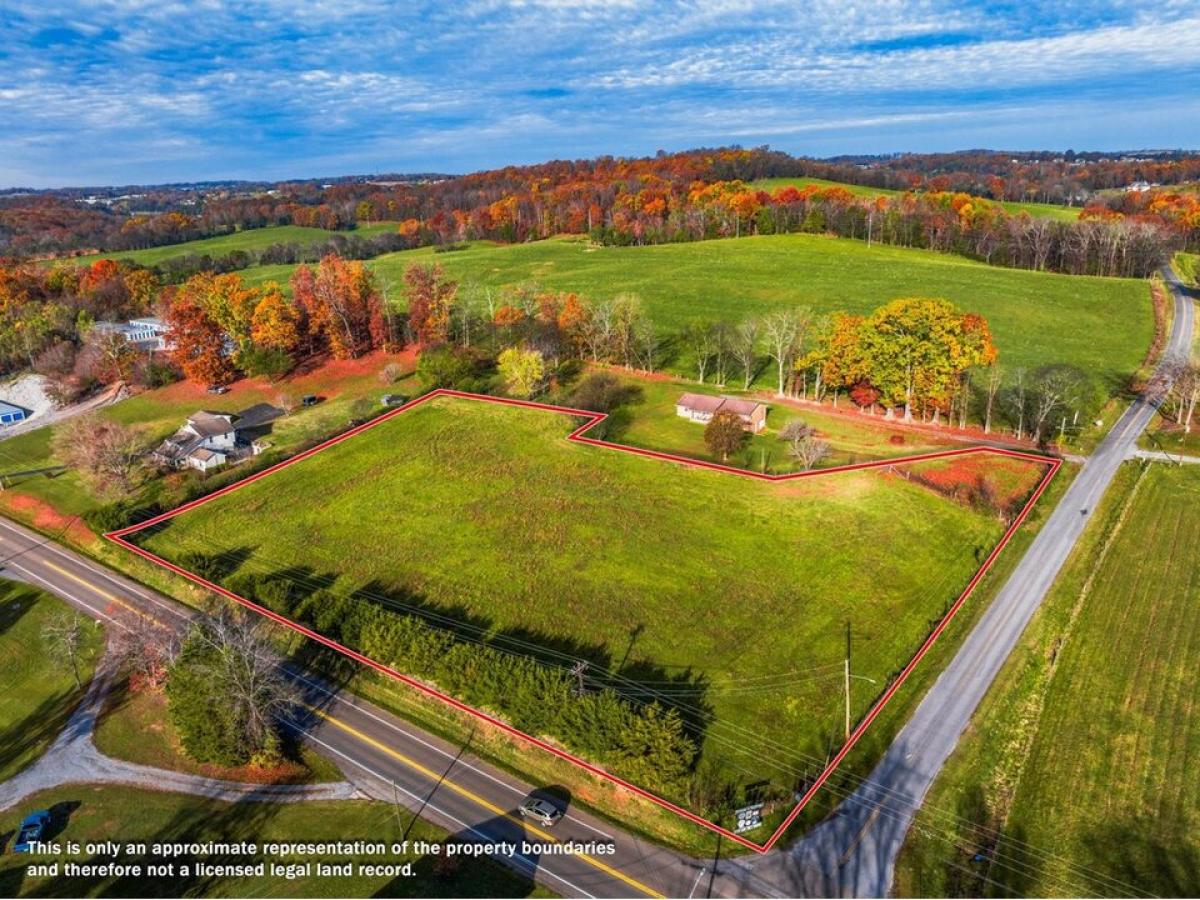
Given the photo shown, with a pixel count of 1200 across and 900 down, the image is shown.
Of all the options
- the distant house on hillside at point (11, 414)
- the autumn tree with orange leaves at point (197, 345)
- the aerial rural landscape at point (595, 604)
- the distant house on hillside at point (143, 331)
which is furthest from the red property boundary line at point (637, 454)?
the distant house on hillside at point (143, 331)

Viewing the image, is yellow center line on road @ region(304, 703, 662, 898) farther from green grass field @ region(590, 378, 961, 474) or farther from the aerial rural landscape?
green grass field @ region(590, 378, 961, 474)

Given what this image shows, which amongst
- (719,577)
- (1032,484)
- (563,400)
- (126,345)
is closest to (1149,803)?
(719,577)

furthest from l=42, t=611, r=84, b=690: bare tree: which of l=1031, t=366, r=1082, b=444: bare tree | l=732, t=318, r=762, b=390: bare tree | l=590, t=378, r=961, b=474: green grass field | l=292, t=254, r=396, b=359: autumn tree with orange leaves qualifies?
l=1031, t=366, r=1082, b=444: bare tree

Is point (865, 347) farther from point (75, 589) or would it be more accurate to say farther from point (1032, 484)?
point (75, 589)

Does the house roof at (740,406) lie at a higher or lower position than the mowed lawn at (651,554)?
higher

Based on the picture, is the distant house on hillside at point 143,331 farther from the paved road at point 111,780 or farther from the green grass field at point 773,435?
the paved road at point 111,780

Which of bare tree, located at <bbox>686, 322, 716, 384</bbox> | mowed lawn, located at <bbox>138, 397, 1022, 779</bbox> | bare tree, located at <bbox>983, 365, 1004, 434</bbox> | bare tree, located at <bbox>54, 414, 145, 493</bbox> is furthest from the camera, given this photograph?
bare tree, located at <bbox>686, 322, 716, 384</bbox>
